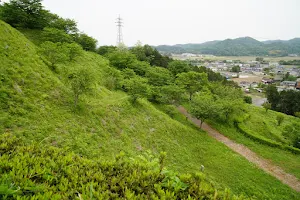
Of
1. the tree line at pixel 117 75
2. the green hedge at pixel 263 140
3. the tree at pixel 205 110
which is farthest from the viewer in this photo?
the tree at pixel 205 110

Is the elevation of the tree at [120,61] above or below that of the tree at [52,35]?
below

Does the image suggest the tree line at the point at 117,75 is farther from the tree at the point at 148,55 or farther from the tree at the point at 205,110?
the tree at the point at 148,55

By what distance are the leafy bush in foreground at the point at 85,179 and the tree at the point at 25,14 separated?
2881 cm

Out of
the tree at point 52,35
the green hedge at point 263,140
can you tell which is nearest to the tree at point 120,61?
the tree at point 52,35

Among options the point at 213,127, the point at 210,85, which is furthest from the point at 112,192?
the point at 210,85

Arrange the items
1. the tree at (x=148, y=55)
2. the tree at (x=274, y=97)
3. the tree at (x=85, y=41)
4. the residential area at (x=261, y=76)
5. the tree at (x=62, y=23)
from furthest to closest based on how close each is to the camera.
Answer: the residential area at (x=261, y=76) → the tree at (x=274, y=97) → the tree at (x=148, y=55) → the tree at (x=85, y=41) → the tree at (x=62, y=23)

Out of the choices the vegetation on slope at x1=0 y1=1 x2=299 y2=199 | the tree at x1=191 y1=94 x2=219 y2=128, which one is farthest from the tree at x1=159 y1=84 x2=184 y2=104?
the vegetation on slope at x1=0 y1=1 x2=299 y2=199

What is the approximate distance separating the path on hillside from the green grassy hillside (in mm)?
1084

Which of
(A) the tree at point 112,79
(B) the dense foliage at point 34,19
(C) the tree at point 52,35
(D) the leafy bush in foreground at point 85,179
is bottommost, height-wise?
(A) the tree at point 112,79

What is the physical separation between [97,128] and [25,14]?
78.8 feet

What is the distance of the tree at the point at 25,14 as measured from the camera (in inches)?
912

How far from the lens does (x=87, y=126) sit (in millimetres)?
10898

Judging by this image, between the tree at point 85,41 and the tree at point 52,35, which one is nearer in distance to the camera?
the tree at point 52,35

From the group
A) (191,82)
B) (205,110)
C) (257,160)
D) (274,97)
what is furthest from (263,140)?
(274,97)
